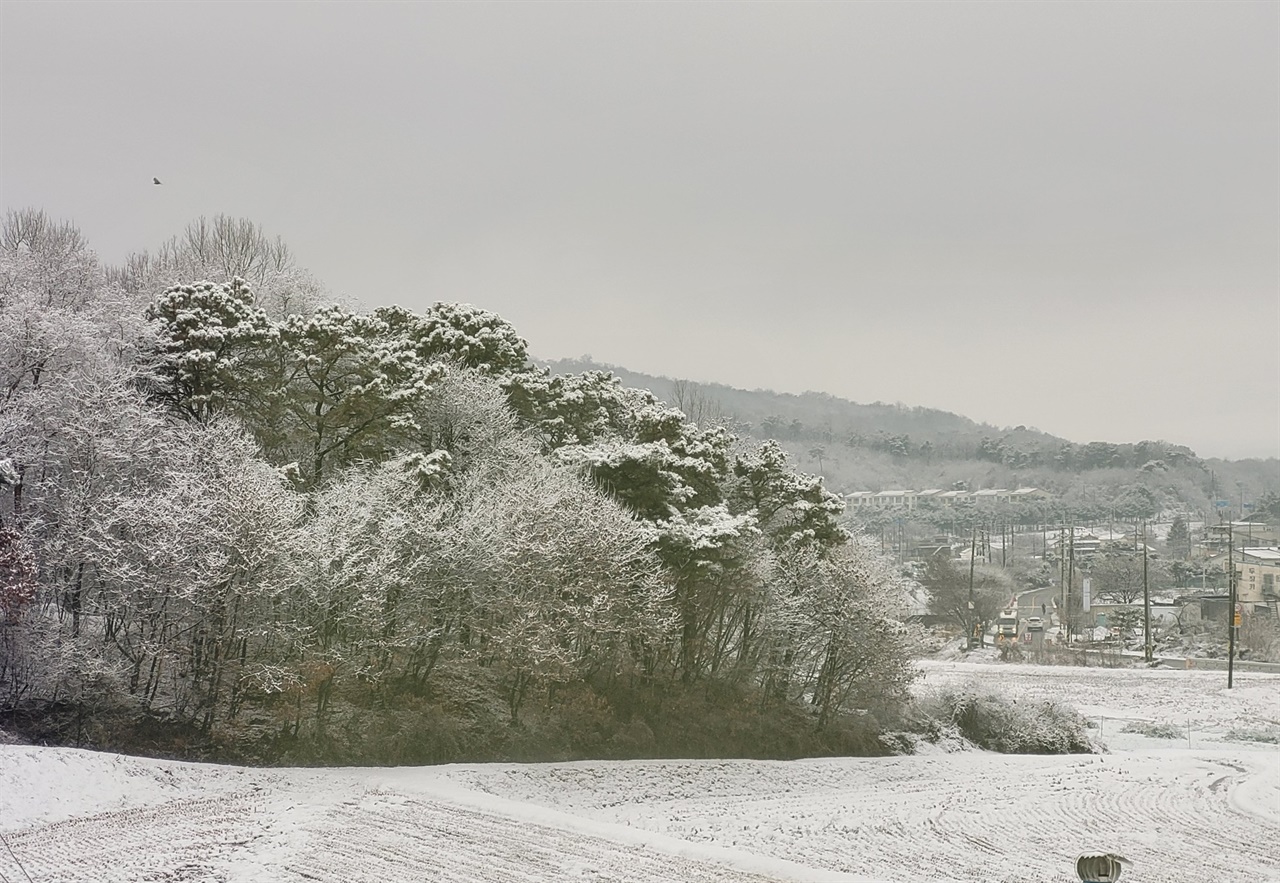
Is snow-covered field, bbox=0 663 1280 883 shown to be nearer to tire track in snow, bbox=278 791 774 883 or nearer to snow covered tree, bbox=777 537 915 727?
tire track in snow, bbox=278 791 774 883

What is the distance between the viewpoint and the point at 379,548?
2583 cm

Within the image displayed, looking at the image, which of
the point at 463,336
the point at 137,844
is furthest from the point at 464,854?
the point at 463,336

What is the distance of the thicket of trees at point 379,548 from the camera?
23562 millimetres

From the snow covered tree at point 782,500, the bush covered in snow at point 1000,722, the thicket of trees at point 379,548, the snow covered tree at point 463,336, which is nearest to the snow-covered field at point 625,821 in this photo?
the thicket of trees at point 379,548

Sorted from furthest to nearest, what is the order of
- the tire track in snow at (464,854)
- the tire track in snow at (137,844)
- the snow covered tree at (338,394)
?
the snow covered tree at (338,394)
the tire track in snow at (464,854)
the tire track in snow at (137,844)

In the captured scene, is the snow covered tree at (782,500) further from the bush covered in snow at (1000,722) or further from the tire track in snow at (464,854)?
the tire track in snow at (464,854)

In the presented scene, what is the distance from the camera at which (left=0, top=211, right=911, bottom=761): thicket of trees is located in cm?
2356

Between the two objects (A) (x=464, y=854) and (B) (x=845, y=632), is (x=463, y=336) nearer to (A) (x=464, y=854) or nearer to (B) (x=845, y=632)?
(B) (x=845, y=632)

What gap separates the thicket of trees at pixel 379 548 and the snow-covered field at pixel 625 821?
9.99ft

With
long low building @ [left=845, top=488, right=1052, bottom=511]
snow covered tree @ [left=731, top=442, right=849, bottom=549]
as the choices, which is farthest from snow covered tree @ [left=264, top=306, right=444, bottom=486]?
long low building @ [left=845, top=488, right=1052, bottom=511]

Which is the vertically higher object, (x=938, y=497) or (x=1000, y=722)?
(x=938, y=497)

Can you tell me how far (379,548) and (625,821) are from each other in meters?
9.52

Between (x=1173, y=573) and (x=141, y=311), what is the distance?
107 meters

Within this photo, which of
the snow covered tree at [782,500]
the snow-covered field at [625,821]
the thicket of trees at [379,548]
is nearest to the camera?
the snow-covered field at [625,821]
